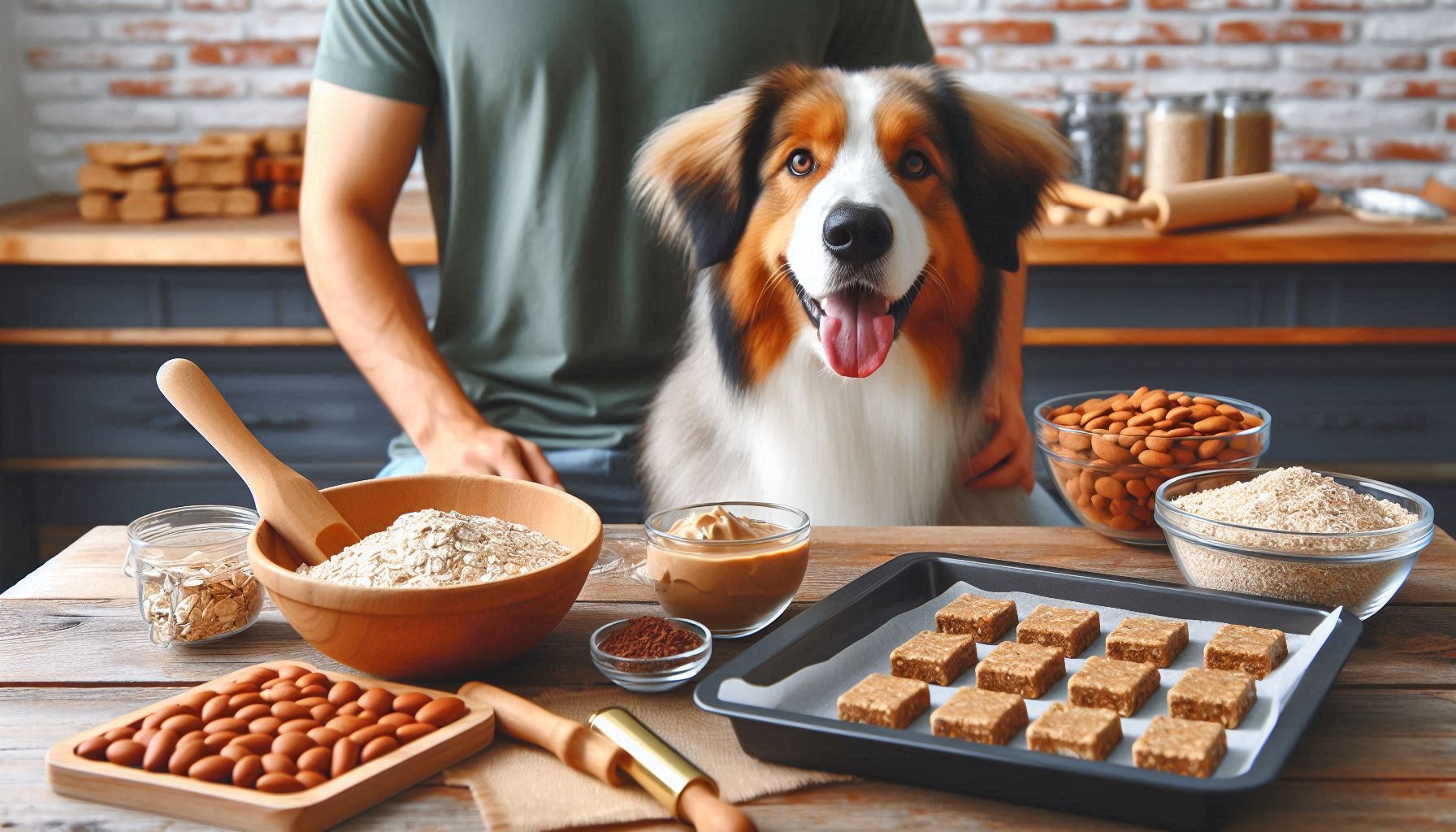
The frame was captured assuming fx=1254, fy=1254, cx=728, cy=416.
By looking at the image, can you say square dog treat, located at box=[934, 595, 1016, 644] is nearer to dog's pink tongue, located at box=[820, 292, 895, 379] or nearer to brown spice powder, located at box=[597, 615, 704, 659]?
brown spice powder, located at box=[597, 615, 704, 659]

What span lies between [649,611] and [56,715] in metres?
0.48

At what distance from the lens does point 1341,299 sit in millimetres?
2783

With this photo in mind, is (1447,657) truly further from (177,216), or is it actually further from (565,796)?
(177,216)

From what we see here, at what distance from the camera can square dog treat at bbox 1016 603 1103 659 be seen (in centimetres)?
97

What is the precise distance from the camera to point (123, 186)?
113 inches

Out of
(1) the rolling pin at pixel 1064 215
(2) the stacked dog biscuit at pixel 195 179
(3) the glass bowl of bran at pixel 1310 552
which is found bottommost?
(3) the glass bowl of bran at pixel 1310 552

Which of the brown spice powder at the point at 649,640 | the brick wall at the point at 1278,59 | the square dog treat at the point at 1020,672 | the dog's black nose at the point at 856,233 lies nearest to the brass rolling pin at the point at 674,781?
the brown spice powder at the point at 649,640

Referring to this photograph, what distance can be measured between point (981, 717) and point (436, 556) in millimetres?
431

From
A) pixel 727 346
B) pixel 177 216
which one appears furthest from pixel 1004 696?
pixel 177 216

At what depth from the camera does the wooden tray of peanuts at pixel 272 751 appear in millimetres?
778

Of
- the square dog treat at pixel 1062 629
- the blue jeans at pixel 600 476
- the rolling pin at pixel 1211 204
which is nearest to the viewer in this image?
the square dog treat at pixel 1062 629

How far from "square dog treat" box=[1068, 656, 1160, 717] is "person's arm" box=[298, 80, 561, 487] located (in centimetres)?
107

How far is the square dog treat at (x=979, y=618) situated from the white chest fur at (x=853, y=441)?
62 centimetres

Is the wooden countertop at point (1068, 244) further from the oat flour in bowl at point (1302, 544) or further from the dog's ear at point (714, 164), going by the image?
the oat flour in bowl at point (1302, 544)
